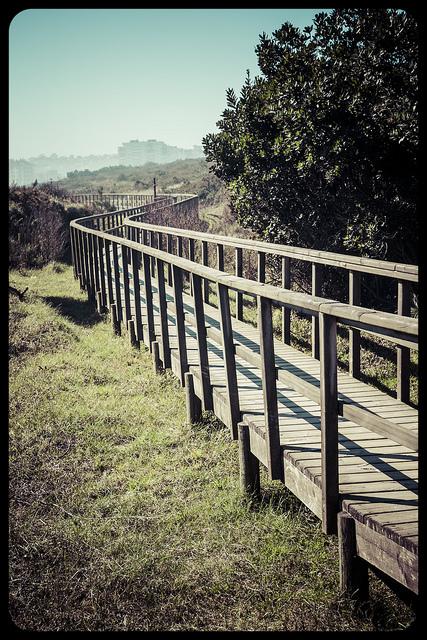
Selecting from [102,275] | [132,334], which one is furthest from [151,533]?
[102,275]

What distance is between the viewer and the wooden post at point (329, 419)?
2830mm

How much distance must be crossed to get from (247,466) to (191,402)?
4.91ft

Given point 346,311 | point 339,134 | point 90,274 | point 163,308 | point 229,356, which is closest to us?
point 346,311

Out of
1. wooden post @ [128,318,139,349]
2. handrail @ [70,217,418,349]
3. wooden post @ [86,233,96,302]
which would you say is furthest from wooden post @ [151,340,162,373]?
wooden post @ [86,233,96,302]

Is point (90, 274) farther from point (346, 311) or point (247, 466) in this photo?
point (346, 311)

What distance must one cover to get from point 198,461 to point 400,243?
456cm

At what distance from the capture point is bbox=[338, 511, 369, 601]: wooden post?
2912 millimetres

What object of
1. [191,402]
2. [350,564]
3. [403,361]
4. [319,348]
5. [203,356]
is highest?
[319,348]

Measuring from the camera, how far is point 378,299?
8.14 meters

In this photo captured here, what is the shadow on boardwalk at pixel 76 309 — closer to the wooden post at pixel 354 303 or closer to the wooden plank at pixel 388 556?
the wooden post at pixel 354 303

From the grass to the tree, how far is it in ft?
11.5

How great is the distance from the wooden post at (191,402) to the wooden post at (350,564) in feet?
8.74

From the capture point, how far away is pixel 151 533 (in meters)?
3.85
